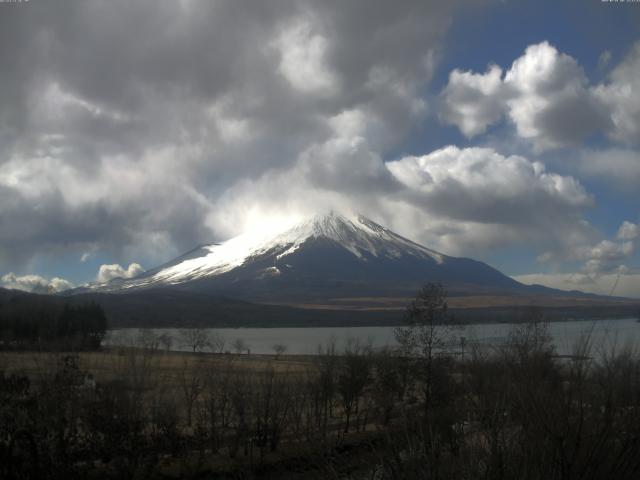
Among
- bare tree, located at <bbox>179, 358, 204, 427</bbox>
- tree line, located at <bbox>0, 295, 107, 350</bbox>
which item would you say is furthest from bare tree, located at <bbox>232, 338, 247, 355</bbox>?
bare tree, located at <bbox>179, 358, 204, 427</bbox>

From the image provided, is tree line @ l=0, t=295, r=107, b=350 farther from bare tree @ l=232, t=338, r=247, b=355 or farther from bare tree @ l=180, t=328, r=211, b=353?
bare tree @ l=232, t=338, r=247, b=355

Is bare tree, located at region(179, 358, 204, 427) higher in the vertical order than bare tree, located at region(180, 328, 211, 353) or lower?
higher

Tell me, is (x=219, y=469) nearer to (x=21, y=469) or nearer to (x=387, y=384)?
(x=21, y=469)

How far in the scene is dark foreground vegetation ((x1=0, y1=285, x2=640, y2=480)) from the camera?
6.77m

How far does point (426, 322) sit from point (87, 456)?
1825cm

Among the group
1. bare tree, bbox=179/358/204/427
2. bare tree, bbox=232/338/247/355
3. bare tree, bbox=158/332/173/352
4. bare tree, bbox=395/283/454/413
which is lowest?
bare tree, bbox=232/338/247/355

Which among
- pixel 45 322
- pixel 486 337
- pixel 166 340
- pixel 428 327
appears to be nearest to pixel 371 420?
pixel 428 327

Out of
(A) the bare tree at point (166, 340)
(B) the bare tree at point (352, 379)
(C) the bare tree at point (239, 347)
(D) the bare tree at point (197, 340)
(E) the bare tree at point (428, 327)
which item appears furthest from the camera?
(D) the bare tree at point (197, 340)

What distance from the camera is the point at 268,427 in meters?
24.8

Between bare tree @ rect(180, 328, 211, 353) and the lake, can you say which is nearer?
Answer: the lake

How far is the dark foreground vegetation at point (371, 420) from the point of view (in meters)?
6.77

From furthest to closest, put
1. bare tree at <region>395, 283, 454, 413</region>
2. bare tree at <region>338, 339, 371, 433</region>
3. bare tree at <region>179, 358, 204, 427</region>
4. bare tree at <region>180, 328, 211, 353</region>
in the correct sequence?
bare tree at <region>180, 328, 211, 353</region>, bare tree at <region>338, 339, 371, 433</region>, bare tree at <region>395, 283, 454, 413</region>, bare tree at <region>179, 358, 204, 427</region>

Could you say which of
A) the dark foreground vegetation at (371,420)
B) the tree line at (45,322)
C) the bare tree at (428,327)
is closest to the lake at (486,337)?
the dark foreground vegetation at (371,420)

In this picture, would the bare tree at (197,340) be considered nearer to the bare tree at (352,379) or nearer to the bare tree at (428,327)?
the bare tree at (352,379)
